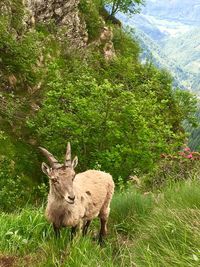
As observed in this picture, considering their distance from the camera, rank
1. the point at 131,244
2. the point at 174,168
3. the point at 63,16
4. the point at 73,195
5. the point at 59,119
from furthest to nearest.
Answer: the point at 63,16
the point at 59,119
the point at 174,168
the point at 73,195
the point at 131,244

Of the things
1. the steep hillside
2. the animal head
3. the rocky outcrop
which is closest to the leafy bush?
the animal head

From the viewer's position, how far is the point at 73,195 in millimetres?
8461

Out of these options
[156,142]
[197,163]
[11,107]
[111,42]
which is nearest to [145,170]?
[156,142]

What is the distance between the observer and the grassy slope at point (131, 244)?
6.19 meters

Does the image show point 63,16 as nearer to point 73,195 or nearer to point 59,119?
point 59,119

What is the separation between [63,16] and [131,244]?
3736cm

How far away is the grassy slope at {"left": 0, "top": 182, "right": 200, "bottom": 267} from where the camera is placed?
20.3ft

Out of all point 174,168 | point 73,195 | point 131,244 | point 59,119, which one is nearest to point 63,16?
point 59,119

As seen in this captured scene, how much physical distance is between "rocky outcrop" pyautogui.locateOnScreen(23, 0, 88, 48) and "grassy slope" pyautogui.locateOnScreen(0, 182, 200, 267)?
30253 millimetres

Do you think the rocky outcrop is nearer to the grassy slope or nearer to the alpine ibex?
the alpine ibex

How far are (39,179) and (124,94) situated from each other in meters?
7.58

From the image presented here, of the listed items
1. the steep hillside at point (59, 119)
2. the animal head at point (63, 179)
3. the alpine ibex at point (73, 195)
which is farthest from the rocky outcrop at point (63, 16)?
the animal head at point (63, 179)

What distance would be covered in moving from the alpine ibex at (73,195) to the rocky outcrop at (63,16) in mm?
28680

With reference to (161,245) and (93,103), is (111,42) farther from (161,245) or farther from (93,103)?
(161,245)
